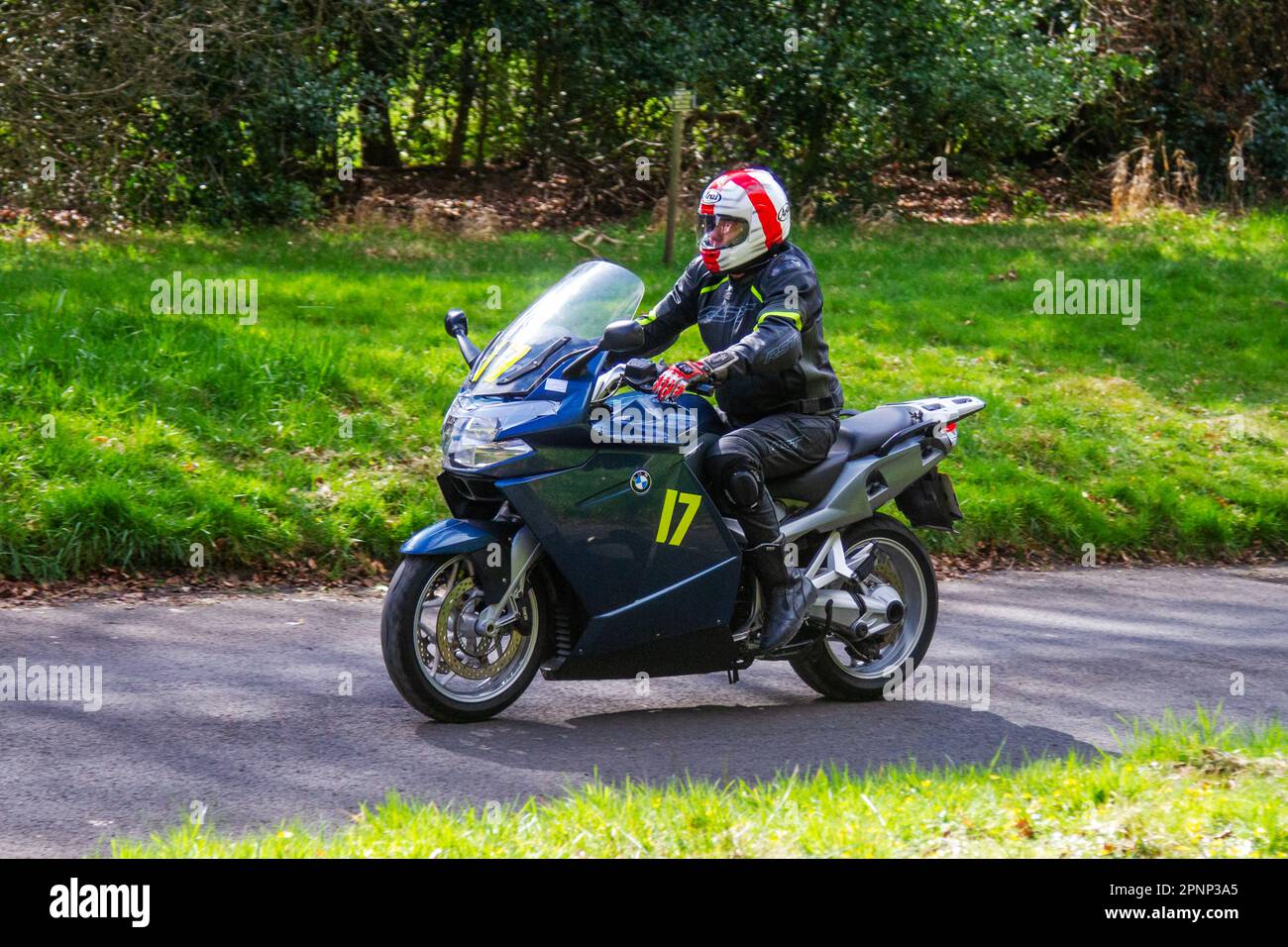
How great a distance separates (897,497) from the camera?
6887 millimetres

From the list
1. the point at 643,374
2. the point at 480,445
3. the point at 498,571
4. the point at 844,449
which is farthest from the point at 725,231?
the point at 498,571

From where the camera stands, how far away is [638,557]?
19.6 ft

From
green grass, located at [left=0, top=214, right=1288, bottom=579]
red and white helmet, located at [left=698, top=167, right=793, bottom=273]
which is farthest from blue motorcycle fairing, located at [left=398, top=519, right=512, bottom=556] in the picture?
green grass, located at [left=0, top=214, right=1288, bottom=579]

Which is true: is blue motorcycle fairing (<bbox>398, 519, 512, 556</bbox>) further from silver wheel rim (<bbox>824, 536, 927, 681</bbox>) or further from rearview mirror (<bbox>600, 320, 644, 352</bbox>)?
silver wheel rim (<bbox>824, 536, 927, 681</bbox>)

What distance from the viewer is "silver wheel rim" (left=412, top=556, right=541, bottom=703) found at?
19.0 ft

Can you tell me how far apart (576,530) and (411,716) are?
101 centimetres

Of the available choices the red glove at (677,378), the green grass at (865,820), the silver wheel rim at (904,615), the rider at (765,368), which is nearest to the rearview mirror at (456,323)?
the rider at (765,368)

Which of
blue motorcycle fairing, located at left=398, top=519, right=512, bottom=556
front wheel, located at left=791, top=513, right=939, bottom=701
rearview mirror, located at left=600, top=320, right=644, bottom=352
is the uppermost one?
rearview mirror, located at left=600, top=320, right=644, bottom=352

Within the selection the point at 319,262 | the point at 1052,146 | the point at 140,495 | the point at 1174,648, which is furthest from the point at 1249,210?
the point at 140,495

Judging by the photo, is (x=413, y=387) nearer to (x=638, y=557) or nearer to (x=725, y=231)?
(x=725, y=231)

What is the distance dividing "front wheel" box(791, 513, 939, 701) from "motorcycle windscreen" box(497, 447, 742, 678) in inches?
24.6

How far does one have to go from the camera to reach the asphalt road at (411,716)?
16.8ft
